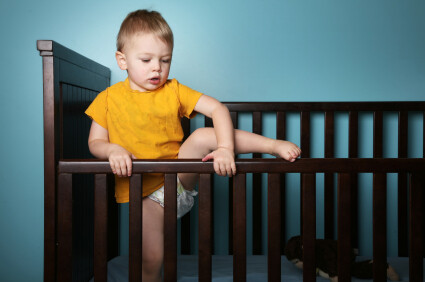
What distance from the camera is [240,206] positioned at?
3.00 ft

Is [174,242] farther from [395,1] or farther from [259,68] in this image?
[395,1]

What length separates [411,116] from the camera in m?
1.63

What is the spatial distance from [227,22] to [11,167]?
1012 millimetres

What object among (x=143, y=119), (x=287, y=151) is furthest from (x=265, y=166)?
(x=143, y=119)

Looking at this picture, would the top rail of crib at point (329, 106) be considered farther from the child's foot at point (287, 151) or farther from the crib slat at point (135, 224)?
the crib slat at point (135, 224)

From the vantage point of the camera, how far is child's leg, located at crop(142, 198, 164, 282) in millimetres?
1093

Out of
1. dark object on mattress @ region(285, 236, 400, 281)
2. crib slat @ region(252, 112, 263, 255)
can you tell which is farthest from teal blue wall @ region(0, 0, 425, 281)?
dark object on mattress @ region(285, 236, 400, 281)

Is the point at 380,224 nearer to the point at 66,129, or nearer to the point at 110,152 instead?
the point at 110,152

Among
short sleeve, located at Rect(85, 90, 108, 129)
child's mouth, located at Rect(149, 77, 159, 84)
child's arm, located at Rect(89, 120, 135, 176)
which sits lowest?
child's arm, located at Rect(89, 120, 135, 176)

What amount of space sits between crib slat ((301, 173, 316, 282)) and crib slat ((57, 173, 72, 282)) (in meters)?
0.51

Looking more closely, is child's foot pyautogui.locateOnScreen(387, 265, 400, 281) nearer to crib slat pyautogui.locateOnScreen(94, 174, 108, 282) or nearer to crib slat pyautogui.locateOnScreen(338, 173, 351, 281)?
crib slat pyautogui.locateOnScreen(338, 173, 351, 281)

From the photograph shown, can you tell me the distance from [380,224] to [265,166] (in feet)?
0.93

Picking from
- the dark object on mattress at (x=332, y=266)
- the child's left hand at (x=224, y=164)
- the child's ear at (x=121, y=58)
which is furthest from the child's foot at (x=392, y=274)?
the child's ear at (x=121, y=58)

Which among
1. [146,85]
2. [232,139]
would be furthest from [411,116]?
[146,85]
